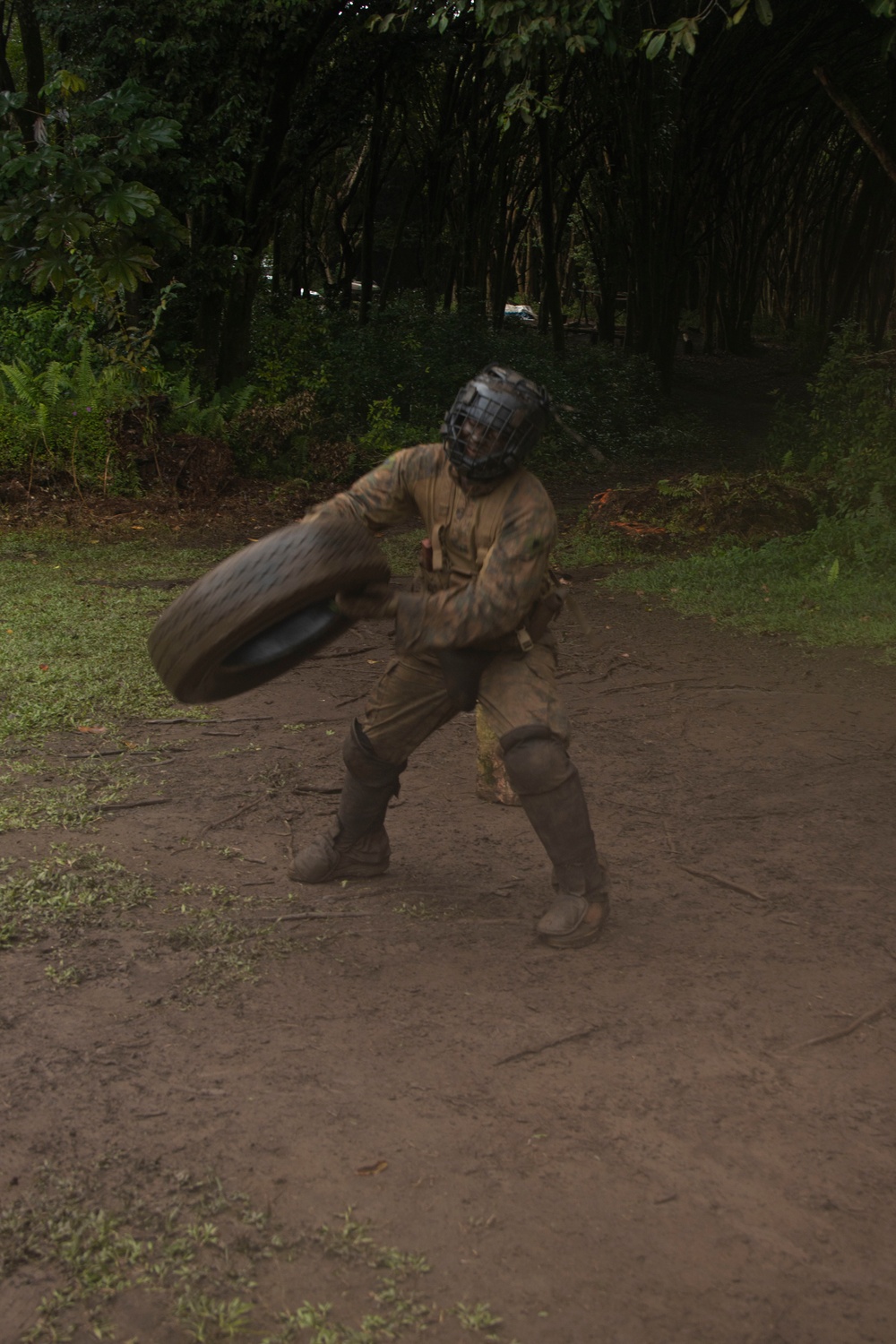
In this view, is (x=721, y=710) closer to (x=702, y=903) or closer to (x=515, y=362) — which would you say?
(x=702, y=903)

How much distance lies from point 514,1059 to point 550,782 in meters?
0.87

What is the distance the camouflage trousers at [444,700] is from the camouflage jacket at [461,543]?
0.13m

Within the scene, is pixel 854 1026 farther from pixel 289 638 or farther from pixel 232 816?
pixel 232 816

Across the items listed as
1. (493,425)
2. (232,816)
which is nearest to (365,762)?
(232,816)

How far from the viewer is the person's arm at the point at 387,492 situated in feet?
13.4

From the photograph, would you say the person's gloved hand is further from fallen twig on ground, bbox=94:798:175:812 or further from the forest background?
the forest background

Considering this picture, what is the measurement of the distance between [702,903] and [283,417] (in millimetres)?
9222

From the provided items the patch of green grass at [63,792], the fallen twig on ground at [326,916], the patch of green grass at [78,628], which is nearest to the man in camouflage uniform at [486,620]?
the fallen twig on ground at [326,916]

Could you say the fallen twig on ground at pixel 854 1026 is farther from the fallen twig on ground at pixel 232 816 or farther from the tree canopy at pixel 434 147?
the tree canopy at pixel 434 147

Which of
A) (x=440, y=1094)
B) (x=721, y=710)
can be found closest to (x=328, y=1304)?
(x=440, y=1094)

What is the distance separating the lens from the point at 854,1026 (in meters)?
3.59

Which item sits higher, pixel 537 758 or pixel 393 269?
pixel 393 269

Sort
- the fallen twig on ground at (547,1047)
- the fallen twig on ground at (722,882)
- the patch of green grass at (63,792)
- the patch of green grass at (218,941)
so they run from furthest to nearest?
1. the patch of green grass at (63,792)
2. the fallen twig on ground at (722,882)
3. the patch of green grass at (218,941)
4. the fallen twig on ground at (547,1047)

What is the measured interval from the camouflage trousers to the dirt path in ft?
1.94
